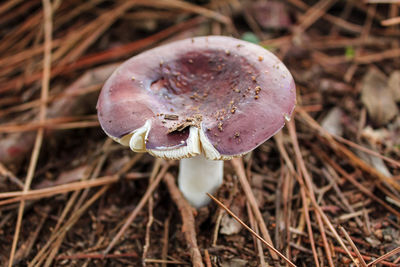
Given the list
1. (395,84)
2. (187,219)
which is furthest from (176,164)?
(395,84)

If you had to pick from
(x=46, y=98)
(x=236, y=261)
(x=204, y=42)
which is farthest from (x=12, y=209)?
(x=204, y=42)

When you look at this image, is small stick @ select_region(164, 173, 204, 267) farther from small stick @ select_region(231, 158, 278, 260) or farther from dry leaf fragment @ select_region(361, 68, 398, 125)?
dry leaf fragment @ select_region(361, 68, 398, 125)

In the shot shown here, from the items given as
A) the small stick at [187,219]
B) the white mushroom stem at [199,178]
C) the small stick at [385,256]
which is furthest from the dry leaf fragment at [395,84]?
the small stick at [187,219]

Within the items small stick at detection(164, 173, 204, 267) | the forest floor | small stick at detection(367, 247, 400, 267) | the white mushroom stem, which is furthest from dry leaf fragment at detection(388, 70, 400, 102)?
small stick at detection(164, 173, 204, 267)

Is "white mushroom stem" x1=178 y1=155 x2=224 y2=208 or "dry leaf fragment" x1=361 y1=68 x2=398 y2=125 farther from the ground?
"dry leaf fragment" x1=361 y1=68 x2=398 y2=125

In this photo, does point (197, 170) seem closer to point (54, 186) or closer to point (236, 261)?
point (236, 261)

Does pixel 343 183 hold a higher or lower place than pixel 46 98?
lower

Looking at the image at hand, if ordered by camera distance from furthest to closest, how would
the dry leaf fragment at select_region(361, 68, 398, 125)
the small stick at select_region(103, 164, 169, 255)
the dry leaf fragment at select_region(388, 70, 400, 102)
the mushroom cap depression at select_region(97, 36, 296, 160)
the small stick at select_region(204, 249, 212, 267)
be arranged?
1. the dry leaf fragment at select_region(388, 70, 400, 102)
2. the dry leaf fragment at select_region(361, 68, 398, 125)
3. the small stick at select_region(103, 164, 169, 255)
4. the small stick at select_region(204, 249, 212, 267)
5. the mushroom cap depression at select_region(97, 36, 296, 160)
